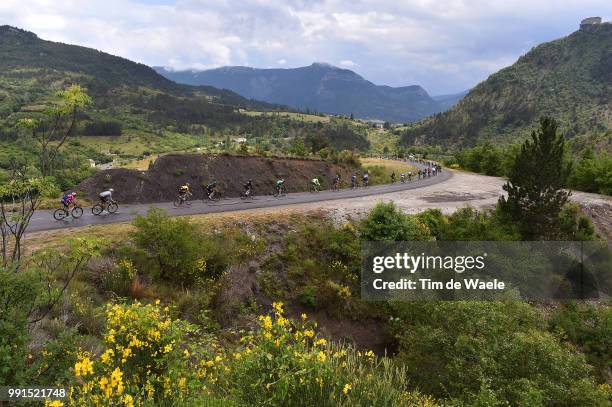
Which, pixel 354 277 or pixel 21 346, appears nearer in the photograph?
Answer: pixel 21 346

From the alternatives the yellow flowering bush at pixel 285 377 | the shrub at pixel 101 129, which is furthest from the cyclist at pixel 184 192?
the shrub at pixel 101 129

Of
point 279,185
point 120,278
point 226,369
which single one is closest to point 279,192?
point 279,185

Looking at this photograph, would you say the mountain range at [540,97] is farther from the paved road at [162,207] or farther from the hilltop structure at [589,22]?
the paved road at [162,207]

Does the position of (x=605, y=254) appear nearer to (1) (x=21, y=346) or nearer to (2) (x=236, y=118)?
(1) (x=21, y=346)

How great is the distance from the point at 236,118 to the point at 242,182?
146933 mm

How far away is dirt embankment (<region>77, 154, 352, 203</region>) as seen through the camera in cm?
2509

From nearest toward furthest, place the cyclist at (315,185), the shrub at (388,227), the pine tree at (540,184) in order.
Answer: the shrub at (388,227) → the pine tree at (540,184) → the cyclist at (315,185)

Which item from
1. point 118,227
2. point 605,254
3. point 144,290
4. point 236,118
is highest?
point 236,118

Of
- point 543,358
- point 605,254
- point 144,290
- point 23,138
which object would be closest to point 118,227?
point 144,290

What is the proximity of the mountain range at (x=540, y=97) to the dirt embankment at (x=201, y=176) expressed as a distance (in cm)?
11113

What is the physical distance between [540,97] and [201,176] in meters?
163

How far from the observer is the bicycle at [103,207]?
1927 centimetres

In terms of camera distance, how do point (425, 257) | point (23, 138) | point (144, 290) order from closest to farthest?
point (144, 290), point (425, 257), point (23, 138)

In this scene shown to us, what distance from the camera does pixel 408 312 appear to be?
50.1 feet
